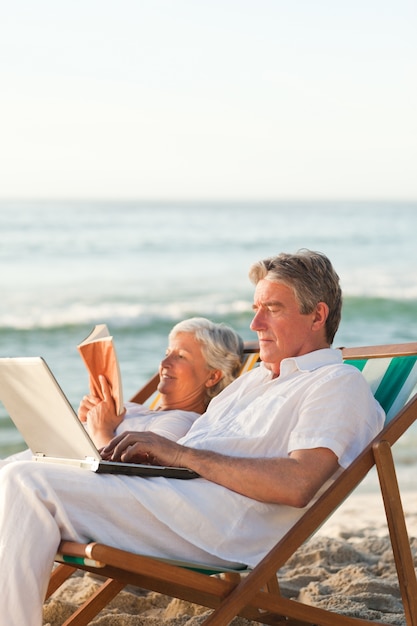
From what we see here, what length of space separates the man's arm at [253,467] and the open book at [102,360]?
90 centimetres

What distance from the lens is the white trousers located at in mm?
2643

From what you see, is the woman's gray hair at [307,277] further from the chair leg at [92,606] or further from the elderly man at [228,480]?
the chair leg at [92,606]

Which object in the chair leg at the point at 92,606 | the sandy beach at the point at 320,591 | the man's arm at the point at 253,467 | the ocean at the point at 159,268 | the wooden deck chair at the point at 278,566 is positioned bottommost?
the ocean at the point at 159,268

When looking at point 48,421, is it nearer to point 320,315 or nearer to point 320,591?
point 320,315

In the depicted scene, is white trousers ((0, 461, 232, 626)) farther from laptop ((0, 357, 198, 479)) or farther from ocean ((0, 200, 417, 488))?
ocean ((0, 200, 417, 488))

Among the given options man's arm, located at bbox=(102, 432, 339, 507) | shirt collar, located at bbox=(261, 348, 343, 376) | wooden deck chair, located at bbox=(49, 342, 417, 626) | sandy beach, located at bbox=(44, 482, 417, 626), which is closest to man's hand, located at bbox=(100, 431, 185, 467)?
man's arm, located at bbox=(102, 432, 339, 507)

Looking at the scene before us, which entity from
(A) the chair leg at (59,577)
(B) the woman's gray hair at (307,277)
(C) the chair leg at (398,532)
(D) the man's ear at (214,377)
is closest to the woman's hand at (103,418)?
(D) the man's ear at (214,377)

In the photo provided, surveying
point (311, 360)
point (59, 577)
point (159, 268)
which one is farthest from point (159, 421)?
point (159, 268)

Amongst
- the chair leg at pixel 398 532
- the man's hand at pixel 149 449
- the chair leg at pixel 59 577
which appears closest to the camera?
the chair leg at pixel 398 532

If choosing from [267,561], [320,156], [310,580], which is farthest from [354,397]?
[320,156]

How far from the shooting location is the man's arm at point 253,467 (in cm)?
293

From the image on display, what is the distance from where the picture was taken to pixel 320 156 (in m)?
25.0

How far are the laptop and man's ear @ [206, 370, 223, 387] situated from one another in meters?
0.91

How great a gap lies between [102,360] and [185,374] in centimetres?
32
